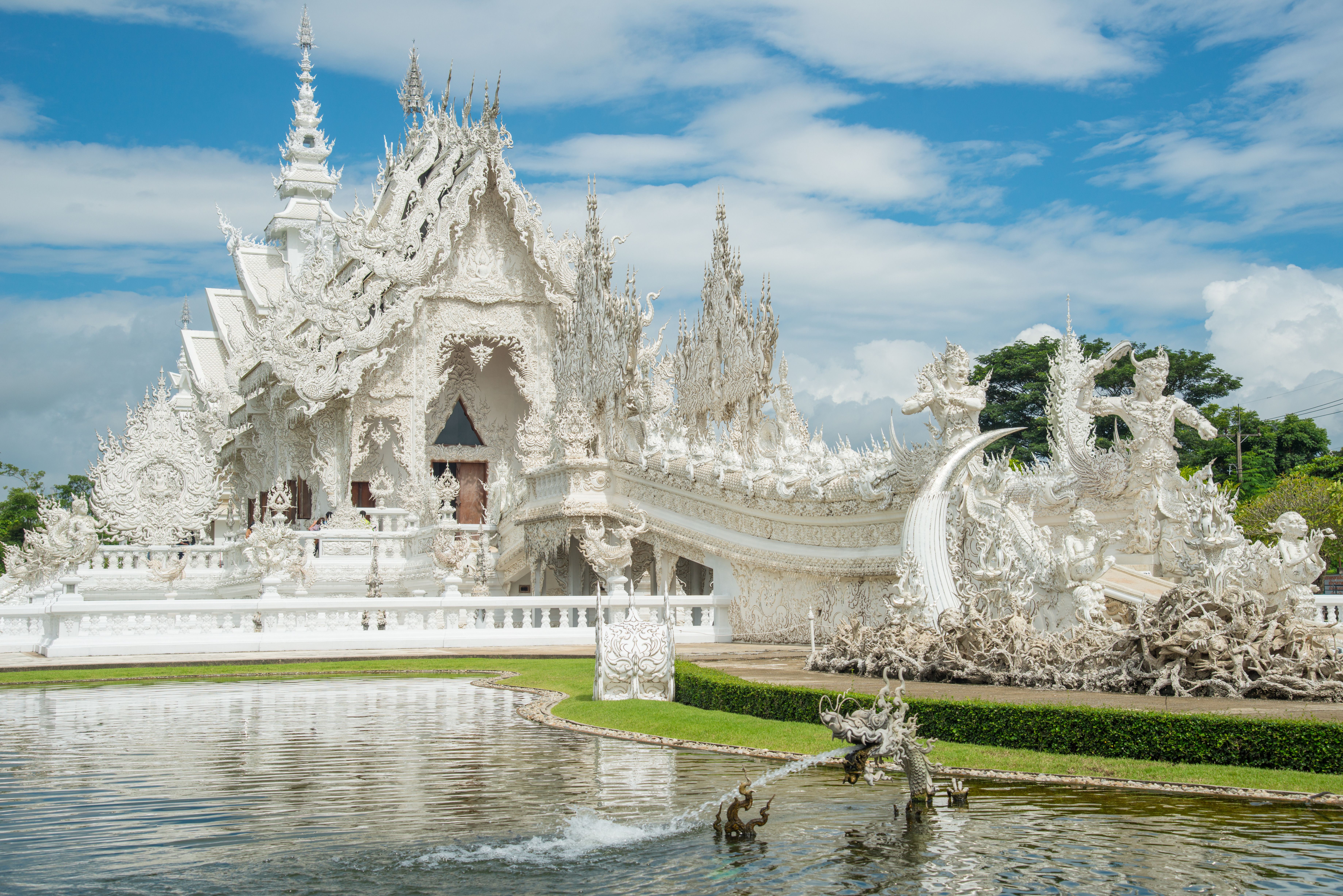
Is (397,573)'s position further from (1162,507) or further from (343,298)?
(1162,507)

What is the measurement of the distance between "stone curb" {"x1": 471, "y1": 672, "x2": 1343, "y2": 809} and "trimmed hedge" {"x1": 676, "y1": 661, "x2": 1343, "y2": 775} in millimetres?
394

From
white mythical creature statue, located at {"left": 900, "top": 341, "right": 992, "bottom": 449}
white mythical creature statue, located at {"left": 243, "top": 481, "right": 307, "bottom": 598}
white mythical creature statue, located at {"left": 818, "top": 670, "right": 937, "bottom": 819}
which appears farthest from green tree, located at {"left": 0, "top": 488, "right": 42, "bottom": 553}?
white mythical creature statue, located at {"left": 818, "top": 670, "right": 937, "bottom": 819}

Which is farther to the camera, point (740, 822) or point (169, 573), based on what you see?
point (169, 573)

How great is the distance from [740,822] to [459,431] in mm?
22764

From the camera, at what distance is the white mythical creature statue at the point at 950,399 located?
512 inches

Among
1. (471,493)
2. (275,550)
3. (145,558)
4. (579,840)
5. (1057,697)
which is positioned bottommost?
(579,840)

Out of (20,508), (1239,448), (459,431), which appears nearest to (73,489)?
(20,508)

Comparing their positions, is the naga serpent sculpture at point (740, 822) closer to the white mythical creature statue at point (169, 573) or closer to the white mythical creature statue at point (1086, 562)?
the white mythical creature statue at point (1086, 562)

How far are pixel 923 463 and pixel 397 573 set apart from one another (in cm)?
1178

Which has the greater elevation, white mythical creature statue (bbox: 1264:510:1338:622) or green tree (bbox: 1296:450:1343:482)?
green tree (bbox: 1296:450:1343:482)

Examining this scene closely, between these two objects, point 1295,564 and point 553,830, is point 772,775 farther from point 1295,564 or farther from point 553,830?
point 1295,564

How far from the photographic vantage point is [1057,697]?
8.15 metres

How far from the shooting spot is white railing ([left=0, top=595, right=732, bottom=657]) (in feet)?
47.3

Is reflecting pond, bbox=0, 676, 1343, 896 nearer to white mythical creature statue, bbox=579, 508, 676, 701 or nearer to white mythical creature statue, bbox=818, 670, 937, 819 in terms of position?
white mythical creature statue, bbox=818, 670, 937, 819
